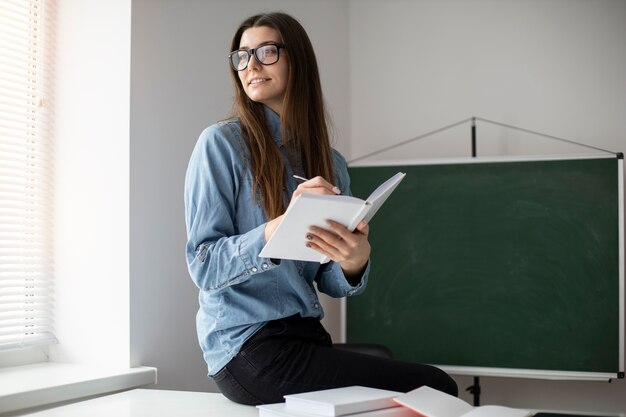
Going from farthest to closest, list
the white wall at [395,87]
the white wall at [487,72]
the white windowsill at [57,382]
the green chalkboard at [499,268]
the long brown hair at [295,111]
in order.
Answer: the white wall at [487,72] → the green chalkboard at [499,268] → the white wall at [395,87] → the white windowsill at [57,382] → the long brown hair at [295,111]

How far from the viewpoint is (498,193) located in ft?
11.0

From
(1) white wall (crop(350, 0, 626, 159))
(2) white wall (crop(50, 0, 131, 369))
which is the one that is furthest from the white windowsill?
(1) white wall (crop(350, 0, 626, 159))

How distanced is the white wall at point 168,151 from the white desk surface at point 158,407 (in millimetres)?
536

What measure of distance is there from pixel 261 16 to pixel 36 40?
97 cm

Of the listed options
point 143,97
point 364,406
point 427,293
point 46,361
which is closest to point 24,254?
point 46,361

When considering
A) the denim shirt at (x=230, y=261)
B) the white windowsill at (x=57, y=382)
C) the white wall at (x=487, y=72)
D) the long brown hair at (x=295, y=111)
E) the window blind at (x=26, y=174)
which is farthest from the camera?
the white wall at (x=487, y=72)

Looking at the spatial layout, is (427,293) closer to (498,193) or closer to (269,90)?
(498,193)

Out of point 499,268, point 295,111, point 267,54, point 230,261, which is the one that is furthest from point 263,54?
point 499,268

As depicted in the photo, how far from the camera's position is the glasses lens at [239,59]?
74.2 inches

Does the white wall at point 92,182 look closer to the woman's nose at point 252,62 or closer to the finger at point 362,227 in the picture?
the woman's nose at point 252,62

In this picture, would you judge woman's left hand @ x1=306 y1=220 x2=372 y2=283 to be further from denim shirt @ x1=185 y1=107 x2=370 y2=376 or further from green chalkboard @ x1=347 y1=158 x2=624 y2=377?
green chalkboard @ x1=347 y1=158 x2=624 y2=377

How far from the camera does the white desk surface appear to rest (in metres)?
1.61

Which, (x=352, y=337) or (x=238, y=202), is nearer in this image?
(x=238, y=202)

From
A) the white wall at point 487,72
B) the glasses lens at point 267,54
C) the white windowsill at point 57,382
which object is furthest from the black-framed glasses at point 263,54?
the white wall at point 487,72
